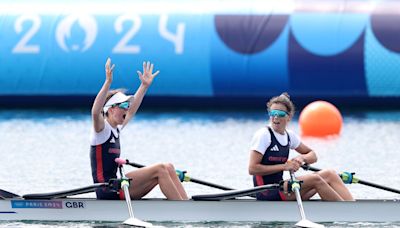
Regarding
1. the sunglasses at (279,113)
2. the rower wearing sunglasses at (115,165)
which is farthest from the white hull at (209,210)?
the sunglasses at (279,113)

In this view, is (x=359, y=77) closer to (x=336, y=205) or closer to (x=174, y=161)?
(x=174, y=161)

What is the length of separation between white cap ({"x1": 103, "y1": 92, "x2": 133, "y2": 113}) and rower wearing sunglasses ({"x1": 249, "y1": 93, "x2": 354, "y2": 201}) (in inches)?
57.1

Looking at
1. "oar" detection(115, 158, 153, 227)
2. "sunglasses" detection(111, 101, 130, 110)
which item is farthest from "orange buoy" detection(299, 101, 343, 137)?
"oar" detection(115, 158, 153, 227)

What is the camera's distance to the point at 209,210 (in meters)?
12.4

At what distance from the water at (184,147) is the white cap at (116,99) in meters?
1.28

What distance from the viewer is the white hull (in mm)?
12266

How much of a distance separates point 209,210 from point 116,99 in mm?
1551

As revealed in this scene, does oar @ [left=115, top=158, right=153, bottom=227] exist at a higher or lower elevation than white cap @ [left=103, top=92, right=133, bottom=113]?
lower

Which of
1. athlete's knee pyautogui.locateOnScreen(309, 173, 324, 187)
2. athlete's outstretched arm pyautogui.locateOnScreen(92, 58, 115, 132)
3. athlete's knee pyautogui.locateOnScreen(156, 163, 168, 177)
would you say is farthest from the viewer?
athlete's knee pyautogui.locateOnScreen(156, 163, 168, 177)

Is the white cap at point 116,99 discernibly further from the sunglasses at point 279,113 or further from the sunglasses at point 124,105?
the sunglasses at point 279,113

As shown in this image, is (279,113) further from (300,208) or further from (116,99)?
(116,99)

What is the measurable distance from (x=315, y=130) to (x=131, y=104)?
389 inches

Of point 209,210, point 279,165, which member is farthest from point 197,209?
point 279,165

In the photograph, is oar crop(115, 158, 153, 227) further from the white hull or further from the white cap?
the white cap
